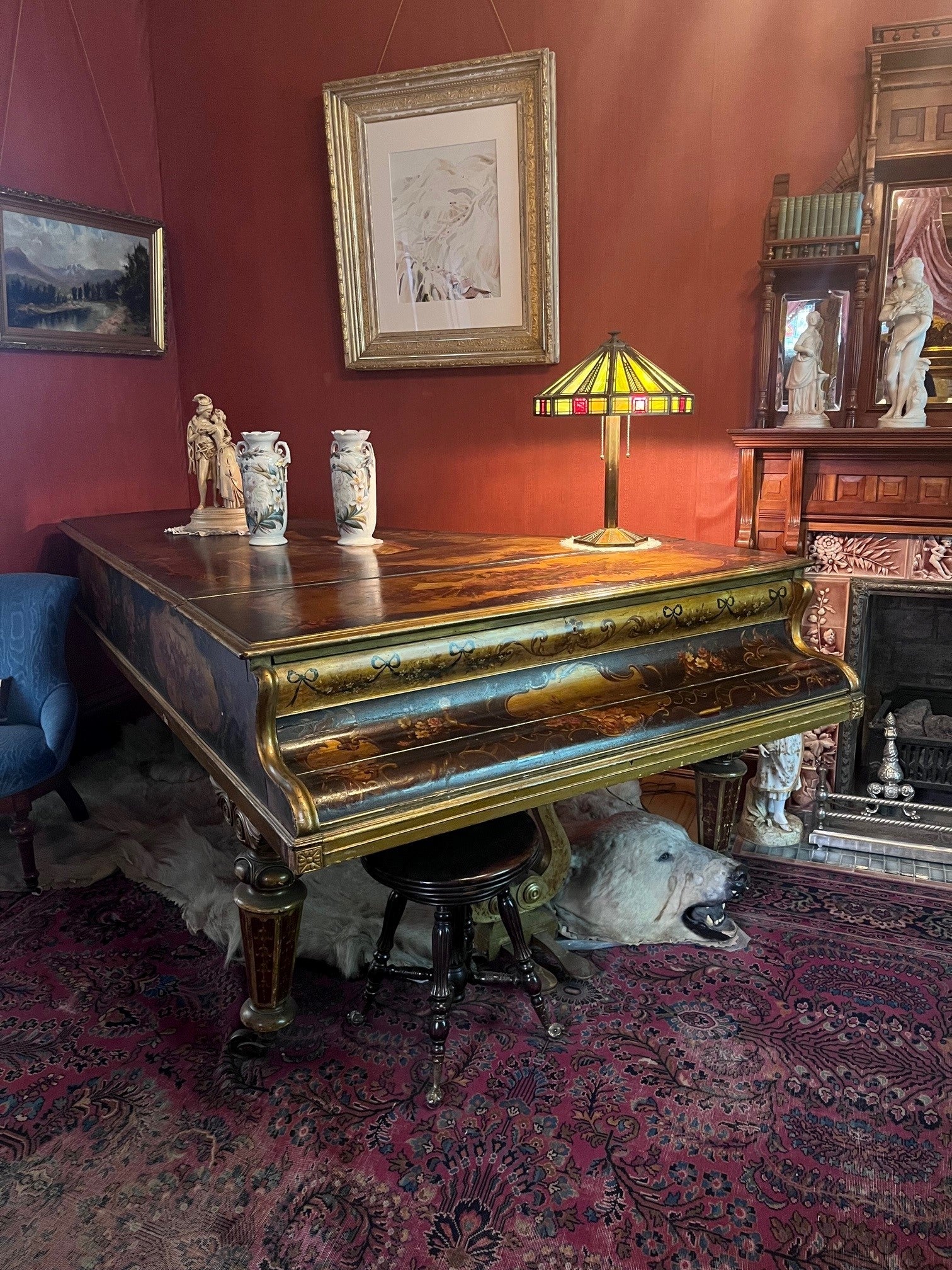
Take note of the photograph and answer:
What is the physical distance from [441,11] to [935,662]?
124 inches

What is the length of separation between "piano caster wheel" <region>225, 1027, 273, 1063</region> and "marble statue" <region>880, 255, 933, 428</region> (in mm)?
2614

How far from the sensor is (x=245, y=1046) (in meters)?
2.13

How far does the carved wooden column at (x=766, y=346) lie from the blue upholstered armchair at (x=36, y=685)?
259cm

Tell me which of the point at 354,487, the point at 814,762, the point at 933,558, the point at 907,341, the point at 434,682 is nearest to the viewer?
the point at 434,682

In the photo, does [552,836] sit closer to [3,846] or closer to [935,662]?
[935,662]

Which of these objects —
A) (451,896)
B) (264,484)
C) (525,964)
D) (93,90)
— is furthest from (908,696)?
(93,90)

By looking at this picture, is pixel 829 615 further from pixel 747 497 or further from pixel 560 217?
pixel 560 217

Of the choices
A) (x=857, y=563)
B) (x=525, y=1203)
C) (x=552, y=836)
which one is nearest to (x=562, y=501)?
(x=857, y=563)

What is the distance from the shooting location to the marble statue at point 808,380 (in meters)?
3.06

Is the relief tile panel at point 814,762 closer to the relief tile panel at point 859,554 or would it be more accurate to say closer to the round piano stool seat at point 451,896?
the relief tile panel at point 859,554

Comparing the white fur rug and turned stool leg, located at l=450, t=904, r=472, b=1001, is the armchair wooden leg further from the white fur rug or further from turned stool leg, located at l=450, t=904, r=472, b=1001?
turned stool leg, located at l=450, t=904, r=472, b=1001

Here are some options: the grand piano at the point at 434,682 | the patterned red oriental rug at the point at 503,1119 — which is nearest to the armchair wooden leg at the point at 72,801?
the patterned red oriental rug at the point at 503,1119

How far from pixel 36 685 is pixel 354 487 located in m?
1.47

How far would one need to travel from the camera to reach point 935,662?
11.3 ft
